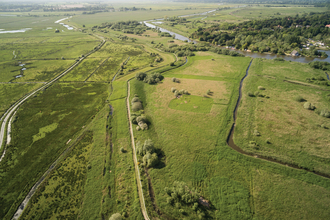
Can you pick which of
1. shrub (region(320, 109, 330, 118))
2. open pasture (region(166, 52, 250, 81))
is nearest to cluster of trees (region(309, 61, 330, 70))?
open pasture (region(166, 52, 250, 81))

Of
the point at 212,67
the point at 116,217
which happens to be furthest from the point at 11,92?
the point at 212,67

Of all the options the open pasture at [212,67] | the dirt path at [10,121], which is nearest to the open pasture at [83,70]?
the dirt path at [10,121]

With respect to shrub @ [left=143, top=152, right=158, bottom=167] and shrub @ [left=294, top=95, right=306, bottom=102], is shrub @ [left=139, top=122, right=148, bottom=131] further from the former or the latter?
shrub @ [left=294, top=95, right=306, bottom=102]

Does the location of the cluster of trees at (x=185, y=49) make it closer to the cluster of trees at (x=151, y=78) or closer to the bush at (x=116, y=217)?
the cluster of trees at (x=151, y=78)

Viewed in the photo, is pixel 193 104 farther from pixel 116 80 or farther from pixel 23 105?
pixel 23 105

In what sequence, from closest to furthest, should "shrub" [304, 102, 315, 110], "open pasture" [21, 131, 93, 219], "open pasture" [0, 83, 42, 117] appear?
"open pasture" [21, 131, 93, 219] → "shrub" [304, 102, 315, 110] → "open pasture" [0, 83, 42, 117]

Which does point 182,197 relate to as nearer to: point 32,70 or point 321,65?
point 321,65

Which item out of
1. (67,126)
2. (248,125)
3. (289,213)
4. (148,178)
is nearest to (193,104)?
(248,125)
